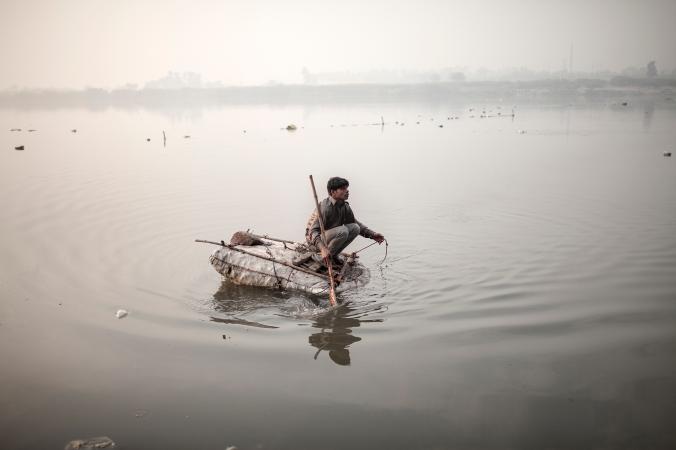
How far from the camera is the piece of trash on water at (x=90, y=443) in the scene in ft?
17.8

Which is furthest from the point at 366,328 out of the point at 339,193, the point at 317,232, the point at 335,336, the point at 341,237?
the point at 339,193

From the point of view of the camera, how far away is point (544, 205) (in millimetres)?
15773

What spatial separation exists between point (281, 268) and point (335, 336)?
1.94 metres

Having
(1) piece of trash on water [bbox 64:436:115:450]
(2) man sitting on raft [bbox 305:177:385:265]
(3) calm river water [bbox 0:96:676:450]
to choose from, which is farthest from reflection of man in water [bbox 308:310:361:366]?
(1) piece of trash on water [bbox 64:436:115:450]

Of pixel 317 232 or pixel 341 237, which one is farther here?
pixel 317 232

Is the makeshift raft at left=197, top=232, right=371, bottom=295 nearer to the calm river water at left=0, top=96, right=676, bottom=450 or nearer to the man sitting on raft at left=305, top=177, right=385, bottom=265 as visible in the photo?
the calm river water at left=0, top=96, right=676, bottom=450

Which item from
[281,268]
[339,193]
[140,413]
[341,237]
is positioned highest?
[339,193]

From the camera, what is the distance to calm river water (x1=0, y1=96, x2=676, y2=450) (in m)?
5.82

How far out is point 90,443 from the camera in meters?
5.47

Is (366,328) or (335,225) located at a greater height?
(335,225)

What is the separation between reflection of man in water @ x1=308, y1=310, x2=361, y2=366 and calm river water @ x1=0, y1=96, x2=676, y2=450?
4 centimetres

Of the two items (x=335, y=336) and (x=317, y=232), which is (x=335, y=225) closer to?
(x=317, y=232)

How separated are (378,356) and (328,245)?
8.29 ft

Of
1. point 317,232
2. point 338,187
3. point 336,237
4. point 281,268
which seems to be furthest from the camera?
point 281,268
